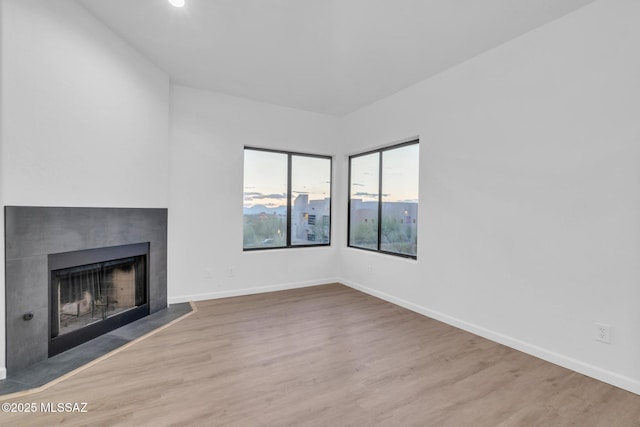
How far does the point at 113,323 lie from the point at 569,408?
12.9 ft

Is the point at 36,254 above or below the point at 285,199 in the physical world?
below

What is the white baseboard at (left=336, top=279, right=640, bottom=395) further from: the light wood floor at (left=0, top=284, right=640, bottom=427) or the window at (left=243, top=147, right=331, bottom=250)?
the window at (left=243, top=147, right=331, bottom=250)

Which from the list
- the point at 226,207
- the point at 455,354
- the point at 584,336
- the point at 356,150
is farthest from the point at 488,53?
the point at 226,207

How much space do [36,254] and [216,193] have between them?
2.16 meters

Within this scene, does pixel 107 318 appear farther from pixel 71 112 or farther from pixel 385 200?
pixel 385 200

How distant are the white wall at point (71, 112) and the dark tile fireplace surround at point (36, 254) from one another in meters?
0.07

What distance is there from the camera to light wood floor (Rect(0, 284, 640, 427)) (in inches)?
74.3

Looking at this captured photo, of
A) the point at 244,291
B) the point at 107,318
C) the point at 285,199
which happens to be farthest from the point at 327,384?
the point at 285,199

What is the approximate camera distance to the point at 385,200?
463cm

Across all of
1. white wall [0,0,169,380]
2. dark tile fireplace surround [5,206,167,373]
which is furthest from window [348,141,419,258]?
dark tile fireplace surround [5,206,167,373]

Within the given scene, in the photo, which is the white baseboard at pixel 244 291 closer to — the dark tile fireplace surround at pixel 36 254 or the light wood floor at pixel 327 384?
the light wood floor at pixel 327 384

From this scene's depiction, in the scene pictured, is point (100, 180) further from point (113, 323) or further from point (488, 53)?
point (488, 53)

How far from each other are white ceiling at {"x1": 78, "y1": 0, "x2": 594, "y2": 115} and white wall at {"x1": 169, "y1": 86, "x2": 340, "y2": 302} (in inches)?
19.1

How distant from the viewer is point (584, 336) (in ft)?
8.00
